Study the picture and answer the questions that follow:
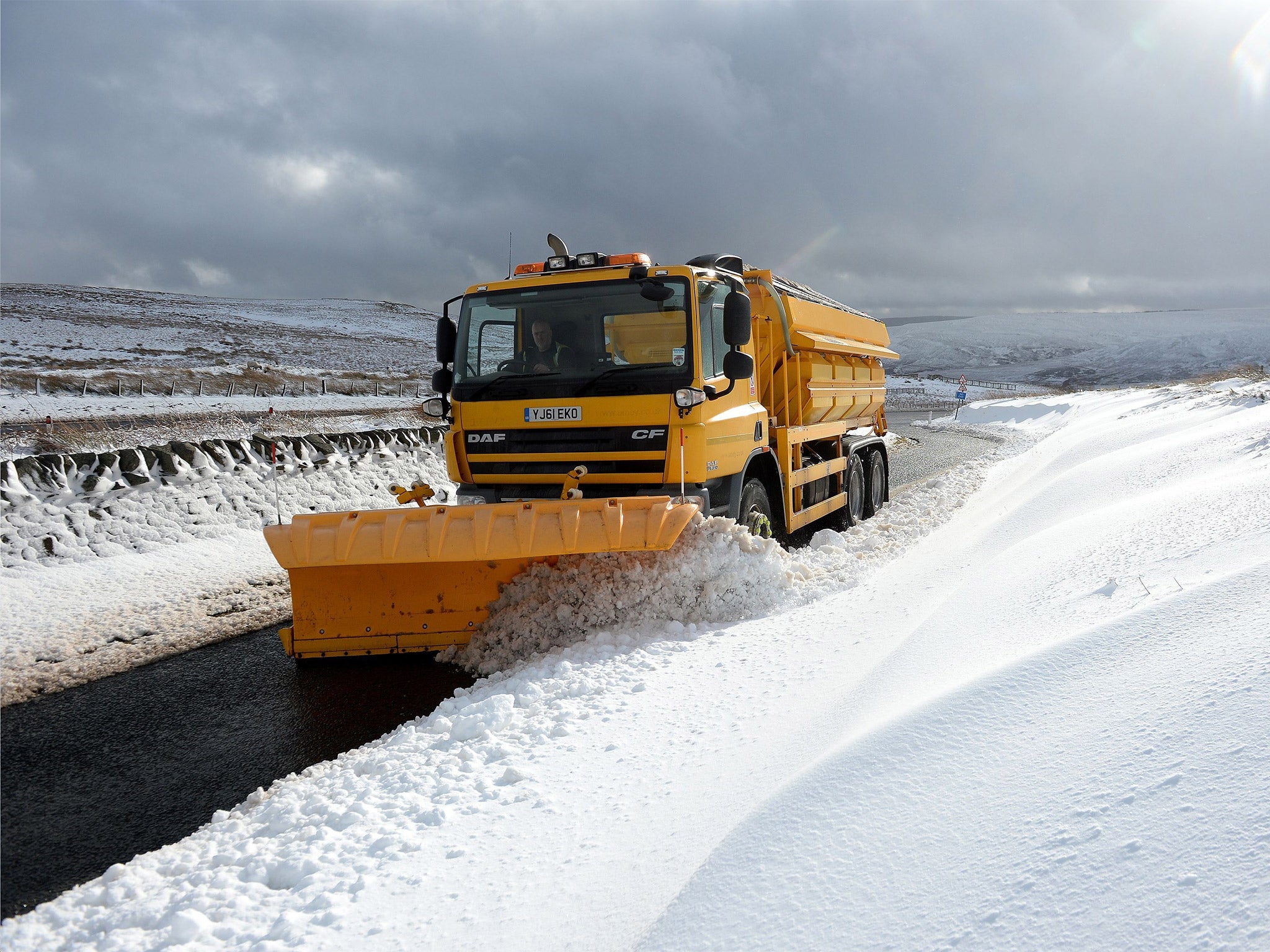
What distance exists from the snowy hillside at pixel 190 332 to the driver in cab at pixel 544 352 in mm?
31649

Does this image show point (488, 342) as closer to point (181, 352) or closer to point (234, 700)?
point (234, 700)

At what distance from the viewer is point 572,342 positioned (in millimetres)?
5914

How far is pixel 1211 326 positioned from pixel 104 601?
137518 millimetres

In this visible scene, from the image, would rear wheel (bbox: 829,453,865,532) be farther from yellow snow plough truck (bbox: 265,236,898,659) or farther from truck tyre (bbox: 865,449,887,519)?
yellow snow plough truck (bbox: 265,236,898,659)

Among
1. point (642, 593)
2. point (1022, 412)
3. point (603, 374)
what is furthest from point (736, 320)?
point (1022, 412)

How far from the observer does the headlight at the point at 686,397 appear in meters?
5.51

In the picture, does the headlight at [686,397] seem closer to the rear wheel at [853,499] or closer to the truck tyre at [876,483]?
the rear wheel at [853,499]

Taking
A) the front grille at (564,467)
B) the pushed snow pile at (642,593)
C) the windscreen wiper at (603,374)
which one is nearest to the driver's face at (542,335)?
the windscreen wiper at (603,374)

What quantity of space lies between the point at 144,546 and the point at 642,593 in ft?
18.5

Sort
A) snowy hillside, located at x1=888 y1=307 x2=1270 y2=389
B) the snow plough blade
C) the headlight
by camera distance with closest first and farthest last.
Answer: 1. the snow plough blade
2. the headlight
3. snowy hillside, located at x1=888 y1=307 x2=1270 y2=389

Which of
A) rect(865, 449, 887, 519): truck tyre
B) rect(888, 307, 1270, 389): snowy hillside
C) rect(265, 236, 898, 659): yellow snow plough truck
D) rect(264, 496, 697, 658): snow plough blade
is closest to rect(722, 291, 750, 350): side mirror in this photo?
rect(265, 236, 898, 659): yellow snow plough truck

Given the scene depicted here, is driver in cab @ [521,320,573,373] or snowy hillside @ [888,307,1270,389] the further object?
snowy hillside @ [888,307,1270,389]

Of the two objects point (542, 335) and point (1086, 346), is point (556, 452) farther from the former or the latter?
point (1086, 346)

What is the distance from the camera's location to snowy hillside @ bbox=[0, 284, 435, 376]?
4012cm
